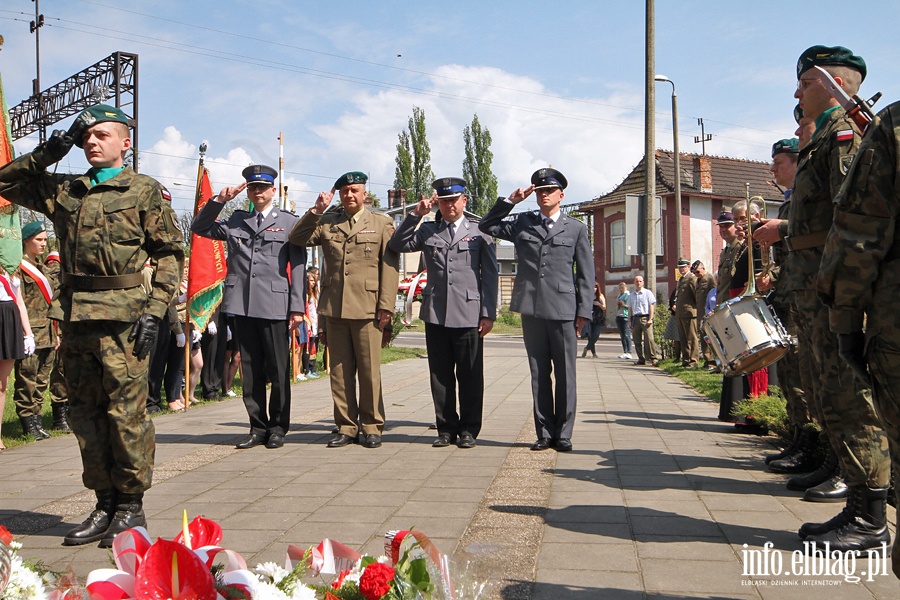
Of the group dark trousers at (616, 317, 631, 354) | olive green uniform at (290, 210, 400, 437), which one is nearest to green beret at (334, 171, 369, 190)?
olive green uniform at (290, 210, 400, 437)

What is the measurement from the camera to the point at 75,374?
4.55m

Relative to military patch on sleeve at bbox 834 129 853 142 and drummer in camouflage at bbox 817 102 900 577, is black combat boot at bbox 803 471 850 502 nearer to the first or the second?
military patch on sleeve at bbox 834 129 853 142

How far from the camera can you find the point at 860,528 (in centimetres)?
405

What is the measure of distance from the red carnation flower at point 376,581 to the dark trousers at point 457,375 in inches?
206

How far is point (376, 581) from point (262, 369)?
5798 mm

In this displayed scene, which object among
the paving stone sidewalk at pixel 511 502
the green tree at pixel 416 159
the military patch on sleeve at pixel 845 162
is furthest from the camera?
the green tree at pixel 416 159

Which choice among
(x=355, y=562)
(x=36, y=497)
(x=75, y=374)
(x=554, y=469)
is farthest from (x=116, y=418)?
(x=554, y=469)

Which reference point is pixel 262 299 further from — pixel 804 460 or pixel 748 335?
pixel 804 460

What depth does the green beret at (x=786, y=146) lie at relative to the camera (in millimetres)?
6059

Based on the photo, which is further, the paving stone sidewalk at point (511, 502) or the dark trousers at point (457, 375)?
the dark trousers at point (457, 375)

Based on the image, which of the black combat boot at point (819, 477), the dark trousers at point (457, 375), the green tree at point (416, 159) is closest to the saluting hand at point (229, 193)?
the dark trousers at point (457, 375)

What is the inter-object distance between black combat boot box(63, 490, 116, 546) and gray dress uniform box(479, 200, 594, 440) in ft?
12.2

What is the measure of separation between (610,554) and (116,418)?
2676 millimetres

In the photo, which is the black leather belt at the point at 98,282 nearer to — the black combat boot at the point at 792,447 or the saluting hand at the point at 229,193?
the saluting hand at the point at 229,193
